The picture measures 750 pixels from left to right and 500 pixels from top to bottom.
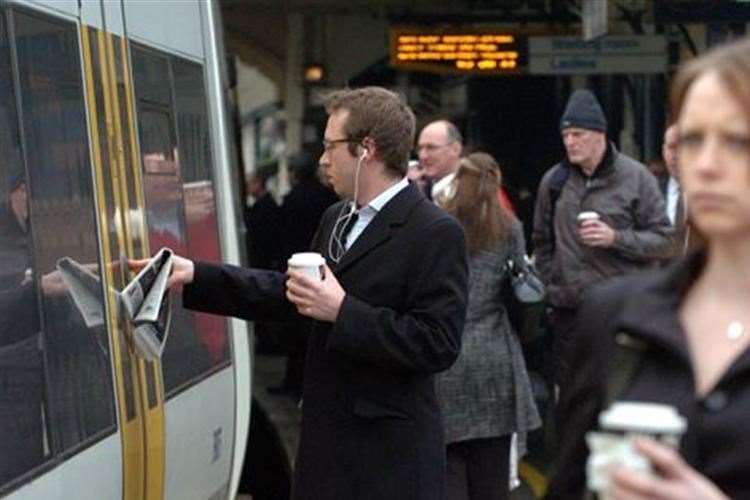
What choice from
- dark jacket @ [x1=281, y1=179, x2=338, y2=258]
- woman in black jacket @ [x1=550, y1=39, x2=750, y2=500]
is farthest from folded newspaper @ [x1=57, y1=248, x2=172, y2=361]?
dark jacket @ [x1=281, y1=179, x2=338, y2=258]

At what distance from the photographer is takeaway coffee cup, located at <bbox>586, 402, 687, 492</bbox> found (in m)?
2.55

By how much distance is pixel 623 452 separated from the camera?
2576 millimetres

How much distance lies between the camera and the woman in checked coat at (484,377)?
7.68m

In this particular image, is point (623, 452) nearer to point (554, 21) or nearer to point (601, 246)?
point (601, 246)

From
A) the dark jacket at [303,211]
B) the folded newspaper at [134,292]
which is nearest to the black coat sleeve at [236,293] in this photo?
the folded newspaper at [134,292]

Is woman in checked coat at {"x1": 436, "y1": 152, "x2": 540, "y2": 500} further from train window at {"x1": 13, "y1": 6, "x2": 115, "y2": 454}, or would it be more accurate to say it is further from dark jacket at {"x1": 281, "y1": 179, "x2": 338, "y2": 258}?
dark jacket at {"x1": 281, "y1": 179, "x2": 338, "y2": 258}

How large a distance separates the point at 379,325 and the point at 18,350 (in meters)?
0.95

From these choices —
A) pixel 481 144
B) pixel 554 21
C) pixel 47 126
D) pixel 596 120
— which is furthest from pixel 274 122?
pixel 47 126

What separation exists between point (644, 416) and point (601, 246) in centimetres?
582

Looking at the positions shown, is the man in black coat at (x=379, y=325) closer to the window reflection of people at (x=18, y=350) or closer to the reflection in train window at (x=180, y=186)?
the window reflection of people at (x=18, y=350)

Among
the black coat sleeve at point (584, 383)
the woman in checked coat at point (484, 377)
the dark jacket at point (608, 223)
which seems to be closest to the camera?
the black coat sleeve at point (584, 383)

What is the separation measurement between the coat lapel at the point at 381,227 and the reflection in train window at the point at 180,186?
1186 millimetres

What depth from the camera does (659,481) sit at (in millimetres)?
2600

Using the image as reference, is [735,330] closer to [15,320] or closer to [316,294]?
[15,320]
